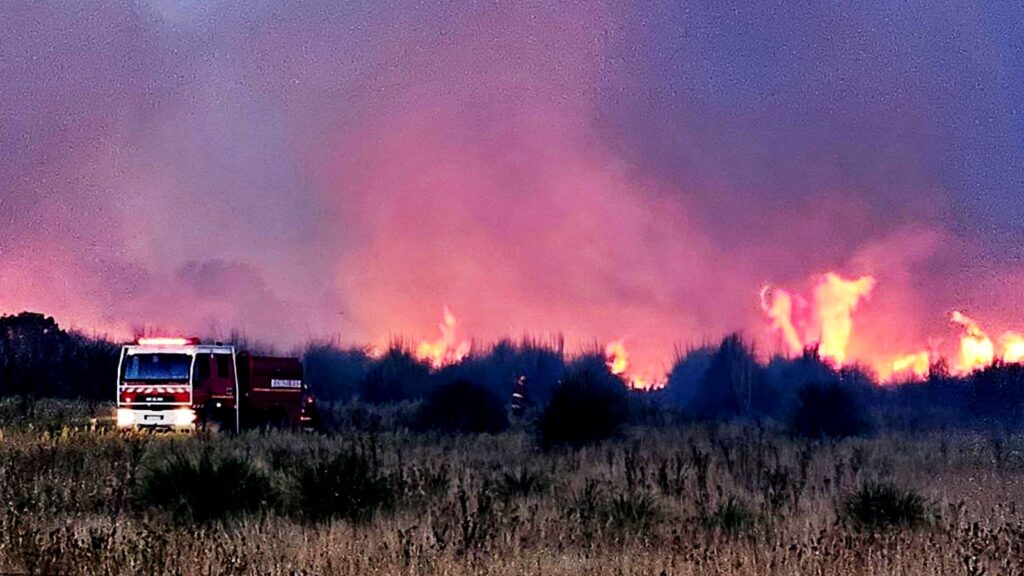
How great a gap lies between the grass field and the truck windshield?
6391 mm

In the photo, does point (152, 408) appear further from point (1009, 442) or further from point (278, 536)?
point (1009, 442)

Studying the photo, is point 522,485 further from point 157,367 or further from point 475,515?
point 157,367

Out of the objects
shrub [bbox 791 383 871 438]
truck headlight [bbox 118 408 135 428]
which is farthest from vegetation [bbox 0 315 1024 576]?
shrub [bbox 791 383 871 438]

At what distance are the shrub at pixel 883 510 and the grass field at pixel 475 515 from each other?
28 mm

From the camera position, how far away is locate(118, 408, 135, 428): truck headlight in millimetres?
31641

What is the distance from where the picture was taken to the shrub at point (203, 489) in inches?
602

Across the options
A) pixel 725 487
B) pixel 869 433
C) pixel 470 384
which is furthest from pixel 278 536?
pixel 869 433

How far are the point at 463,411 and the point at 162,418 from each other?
1459 centimetres

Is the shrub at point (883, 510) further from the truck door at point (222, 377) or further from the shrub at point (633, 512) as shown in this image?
the truck door at point (222, 377)

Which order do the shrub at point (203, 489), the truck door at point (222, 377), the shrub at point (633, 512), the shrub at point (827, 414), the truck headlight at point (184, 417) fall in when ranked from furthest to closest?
the shrub at point (827, 414)
the truck door at point (222, 377)
the truck headlight at point (184, 417)
the shrub at point (203, 489)
the shrub at point (633, 512)

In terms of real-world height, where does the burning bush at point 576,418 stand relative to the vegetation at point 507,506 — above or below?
above

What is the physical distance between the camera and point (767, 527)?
14922 mm

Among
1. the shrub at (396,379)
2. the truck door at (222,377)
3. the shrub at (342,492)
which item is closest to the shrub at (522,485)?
the shrub at (342,492)

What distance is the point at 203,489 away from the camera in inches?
610
